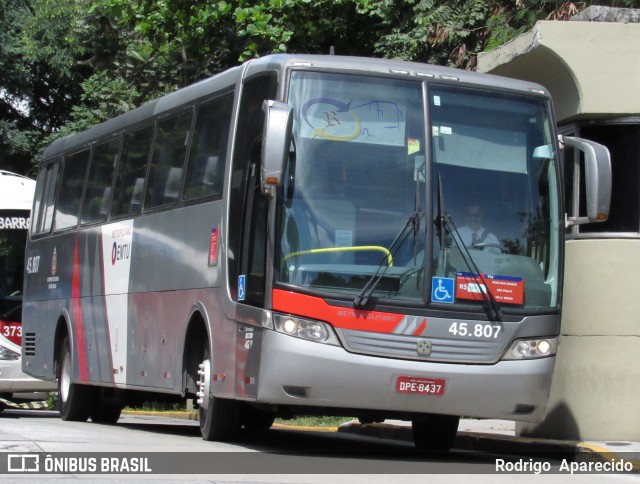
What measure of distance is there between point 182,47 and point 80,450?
12.9 metres

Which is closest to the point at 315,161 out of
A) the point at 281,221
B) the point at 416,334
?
the point at 281,221

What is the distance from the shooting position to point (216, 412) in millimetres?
12211

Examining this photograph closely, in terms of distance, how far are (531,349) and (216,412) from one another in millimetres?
3053

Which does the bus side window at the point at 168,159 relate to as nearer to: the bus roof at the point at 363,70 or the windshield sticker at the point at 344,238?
the bus roof at the point at 363,70

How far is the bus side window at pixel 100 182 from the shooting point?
16.1 metres

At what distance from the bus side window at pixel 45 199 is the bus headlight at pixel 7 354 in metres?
1.98

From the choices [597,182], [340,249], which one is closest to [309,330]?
[340,249]

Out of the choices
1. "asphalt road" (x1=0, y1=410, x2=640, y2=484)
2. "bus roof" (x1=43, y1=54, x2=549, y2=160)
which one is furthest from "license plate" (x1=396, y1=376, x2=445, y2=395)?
"bus roof" (x1=43, y1=54, x2=549, y2=160)

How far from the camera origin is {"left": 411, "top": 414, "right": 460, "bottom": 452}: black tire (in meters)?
12.8

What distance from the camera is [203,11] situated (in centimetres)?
2125

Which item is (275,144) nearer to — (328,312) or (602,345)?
(328,312)

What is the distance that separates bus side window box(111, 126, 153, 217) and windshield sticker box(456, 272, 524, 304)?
5020mm

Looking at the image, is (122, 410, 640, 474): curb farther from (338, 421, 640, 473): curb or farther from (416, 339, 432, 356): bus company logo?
(416, 339, 432, 356): bus company logo

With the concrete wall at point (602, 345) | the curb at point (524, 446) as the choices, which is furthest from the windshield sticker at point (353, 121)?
the curb at point (524, 446)
